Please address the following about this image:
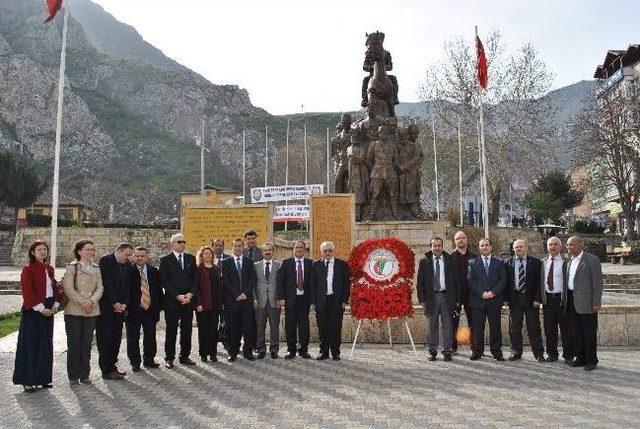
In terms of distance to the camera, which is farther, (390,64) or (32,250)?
(390,64)

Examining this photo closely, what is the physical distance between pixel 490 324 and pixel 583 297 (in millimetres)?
1292

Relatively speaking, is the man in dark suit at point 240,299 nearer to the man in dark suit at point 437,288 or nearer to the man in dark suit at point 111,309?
the man in dark suit at point 111,309

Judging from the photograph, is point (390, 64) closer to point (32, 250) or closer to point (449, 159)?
point (32, 250)

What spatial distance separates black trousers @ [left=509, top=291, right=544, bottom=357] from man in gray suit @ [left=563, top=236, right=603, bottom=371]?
49 cm

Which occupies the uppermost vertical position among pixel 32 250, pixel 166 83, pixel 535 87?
pixel 166 83

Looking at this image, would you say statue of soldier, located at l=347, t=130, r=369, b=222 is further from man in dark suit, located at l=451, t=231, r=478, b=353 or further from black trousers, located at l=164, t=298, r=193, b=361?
black trousers, located at l=164, t=298, r=193, b=361

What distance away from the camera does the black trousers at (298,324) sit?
8.88 m

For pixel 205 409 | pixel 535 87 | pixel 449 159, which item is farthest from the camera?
pixel 449 159

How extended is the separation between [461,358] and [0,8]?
14485 centimetres

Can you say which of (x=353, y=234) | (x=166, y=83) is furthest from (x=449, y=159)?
(x=166, y=83)

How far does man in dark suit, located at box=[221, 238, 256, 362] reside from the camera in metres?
8.89

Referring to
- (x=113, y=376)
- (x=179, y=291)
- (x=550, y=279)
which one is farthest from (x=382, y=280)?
(x=113, y=376)

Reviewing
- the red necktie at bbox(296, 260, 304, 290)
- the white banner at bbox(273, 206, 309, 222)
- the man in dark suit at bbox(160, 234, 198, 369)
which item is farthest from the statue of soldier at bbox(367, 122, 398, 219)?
the white banner at bbox(273, 206, 309, 222)

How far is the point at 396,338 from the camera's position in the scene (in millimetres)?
10031
